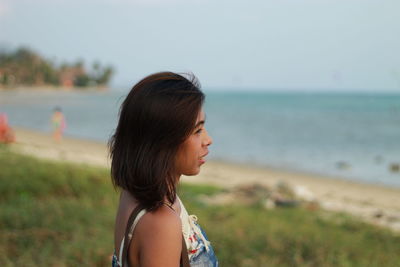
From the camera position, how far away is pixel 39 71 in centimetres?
9394

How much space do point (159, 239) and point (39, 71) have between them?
9822cm

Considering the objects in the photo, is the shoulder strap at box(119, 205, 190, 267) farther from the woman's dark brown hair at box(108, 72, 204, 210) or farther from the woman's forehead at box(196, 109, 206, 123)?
the woman's forehead at box(196, 109, 206, 123)

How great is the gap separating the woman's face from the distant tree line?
80475 millimetres

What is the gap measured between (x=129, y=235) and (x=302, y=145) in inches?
1036

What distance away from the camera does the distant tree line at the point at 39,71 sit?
86750 mm

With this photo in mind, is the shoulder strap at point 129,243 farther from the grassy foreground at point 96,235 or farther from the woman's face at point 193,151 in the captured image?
the grassy foreground at point 96,235

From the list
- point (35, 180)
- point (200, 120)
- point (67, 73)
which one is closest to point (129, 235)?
point (200, 120)

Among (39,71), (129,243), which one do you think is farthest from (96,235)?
(39,71)

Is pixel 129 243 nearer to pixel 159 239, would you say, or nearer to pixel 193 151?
pixel 159 239

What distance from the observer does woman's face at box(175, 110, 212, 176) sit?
4.42 feet

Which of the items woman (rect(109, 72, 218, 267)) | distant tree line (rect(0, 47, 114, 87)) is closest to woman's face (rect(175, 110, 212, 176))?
woman (rect(109, 72, 218, 267))

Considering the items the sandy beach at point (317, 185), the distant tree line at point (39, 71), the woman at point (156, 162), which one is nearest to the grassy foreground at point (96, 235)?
the woman at point (156, 162)

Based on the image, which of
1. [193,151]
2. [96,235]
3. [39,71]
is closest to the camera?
[193,151]

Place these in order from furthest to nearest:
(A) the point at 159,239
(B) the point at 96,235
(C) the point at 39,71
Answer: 1. (C) the point at 39,71
2. (B) the point at 96,235
3. (A) the point at 159,239
